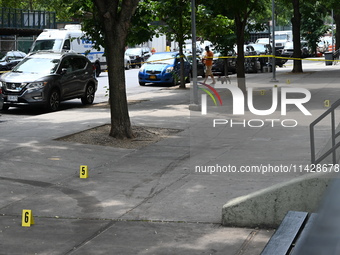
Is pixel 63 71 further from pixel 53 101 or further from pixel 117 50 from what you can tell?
pixel 117 50

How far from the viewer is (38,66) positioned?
784 inches

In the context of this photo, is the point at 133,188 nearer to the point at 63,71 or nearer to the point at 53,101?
the point at 53,101

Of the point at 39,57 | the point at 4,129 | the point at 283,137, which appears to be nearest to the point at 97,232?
Answer: the point at 283,137

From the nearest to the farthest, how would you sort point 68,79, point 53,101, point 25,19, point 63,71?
point 53,101 < point 63,71 < point 68,79 < point 25,19

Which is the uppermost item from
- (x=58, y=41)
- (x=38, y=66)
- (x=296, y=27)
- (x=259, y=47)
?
(x=296, y=27)

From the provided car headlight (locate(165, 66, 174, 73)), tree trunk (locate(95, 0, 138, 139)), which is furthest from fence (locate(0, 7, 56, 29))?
tree trunk (locate(95, 0, 138, 139))

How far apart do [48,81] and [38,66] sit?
3.97 ft

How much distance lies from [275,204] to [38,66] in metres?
14.9

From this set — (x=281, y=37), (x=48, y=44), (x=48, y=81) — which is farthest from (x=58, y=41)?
(x=281, y=37)

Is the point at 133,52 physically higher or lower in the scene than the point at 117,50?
higher

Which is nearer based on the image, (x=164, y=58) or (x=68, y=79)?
(x=68, y=79)

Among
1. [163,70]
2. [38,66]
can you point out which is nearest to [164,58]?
[163,70]

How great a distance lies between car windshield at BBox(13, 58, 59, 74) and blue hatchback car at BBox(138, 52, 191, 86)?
9.58m

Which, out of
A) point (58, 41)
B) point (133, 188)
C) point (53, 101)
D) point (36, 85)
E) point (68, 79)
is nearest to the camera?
point (133, 188)
